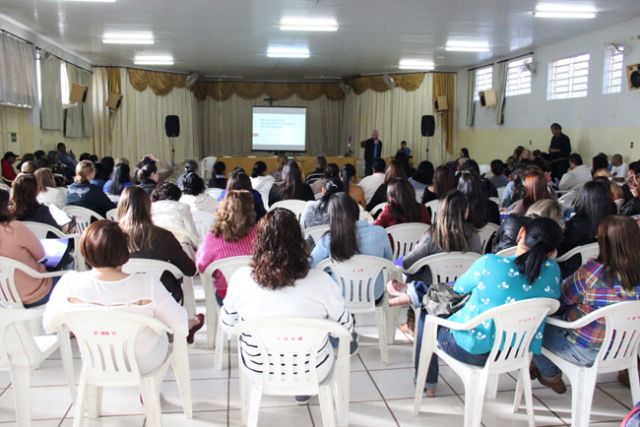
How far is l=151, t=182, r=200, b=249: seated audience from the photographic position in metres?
3.80

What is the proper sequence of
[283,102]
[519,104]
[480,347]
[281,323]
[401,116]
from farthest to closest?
1. [283,102]
2. [401,116]
3. [519,104]
4. [480,347]
5. [281,323]

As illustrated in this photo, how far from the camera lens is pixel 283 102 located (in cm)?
1644

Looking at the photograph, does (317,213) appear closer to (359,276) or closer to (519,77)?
(359,276)

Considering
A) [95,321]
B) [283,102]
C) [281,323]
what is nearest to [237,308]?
[281,323]

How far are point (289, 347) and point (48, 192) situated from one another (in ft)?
12.0

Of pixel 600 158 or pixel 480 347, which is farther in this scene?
pixel 600 158

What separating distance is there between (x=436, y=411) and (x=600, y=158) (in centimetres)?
559

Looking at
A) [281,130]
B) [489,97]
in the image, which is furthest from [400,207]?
[281,130]

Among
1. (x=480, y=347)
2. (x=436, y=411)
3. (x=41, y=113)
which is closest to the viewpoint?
(x=480, y=347)

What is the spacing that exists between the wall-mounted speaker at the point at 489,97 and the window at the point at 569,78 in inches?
70.8

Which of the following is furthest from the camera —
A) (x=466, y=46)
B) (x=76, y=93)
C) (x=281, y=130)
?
(x=281, y=130)

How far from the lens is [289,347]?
2.16 metres

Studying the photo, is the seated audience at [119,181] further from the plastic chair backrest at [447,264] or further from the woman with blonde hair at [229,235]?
the plastic chair backrest at [447,264]

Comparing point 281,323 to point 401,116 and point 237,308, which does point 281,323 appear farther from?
point 401,116
